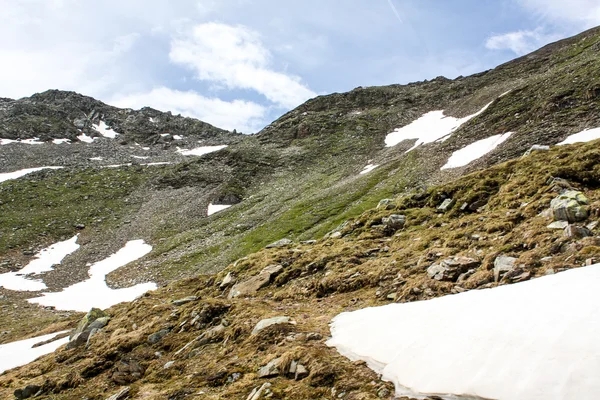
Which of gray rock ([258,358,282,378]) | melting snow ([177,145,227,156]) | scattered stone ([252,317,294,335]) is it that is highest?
melting snow ([177,145,227,156])

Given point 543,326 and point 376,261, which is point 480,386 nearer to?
point 543,326

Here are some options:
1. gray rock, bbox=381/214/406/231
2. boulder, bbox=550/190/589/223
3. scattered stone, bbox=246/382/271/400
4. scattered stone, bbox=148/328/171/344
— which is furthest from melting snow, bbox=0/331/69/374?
boulder, bbox=550/190/589/223

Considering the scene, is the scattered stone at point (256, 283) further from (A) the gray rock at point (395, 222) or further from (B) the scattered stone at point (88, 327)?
(A) the gray rock at point (395, 222)

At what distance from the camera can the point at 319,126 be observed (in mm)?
127750

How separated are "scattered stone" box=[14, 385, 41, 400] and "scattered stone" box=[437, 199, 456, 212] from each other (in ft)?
74.8

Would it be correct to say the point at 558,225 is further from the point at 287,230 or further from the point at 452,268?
A: the point at 287,230

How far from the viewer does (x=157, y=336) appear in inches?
648

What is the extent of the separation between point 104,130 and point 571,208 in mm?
203721

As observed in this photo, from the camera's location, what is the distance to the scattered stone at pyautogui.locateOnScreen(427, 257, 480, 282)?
14.0 meters

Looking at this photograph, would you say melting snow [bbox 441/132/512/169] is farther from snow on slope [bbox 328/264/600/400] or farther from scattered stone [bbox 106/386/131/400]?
scattered stone [bbox 106/386/131/400]

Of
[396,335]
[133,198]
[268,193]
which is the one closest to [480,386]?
[396,335]

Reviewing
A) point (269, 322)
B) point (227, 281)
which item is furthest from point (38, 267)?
point (269, 322)

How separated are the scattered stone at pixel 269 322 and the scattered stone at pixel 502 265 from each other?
24.7 feet

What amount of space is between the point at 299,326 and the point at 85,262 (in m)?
65.6
